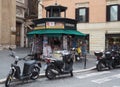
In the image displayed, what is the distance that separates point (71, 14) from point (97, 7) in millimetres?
3536

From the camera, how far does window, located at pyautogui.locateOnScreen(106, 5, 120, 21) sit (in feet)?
107

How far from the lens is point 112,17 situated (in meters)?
33.0

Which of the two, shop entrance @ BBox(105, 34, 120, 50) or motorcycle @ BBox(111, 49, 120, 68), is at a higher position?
shop entrance @ BBox(105, 34, 120, 50)

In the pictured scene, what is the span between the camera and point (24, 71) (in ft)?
41.3

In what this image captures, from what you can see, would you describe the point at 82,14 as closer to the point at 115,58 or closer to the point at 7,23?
the point at 7,23

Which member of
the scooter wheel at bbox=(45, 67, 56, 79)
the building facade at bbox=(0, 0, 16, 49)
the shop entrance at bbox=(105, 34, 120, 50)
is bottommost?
the scooter wheel at bbox=(45, 67, 56, 79)

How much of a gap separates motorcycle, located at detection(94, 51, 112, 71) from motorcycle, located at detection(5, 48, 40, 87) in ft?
16.7

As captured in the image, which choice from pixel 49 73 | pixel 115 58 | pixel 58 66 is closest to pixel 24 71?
pixel 49 73

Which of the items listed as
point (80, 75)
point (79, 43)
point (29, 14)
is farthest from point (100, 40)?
point (80, 75)

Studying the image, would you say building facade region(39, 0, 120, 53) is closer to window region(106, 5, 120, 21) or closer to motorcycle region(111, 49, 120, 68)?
window region(106, 5, 120, 21)

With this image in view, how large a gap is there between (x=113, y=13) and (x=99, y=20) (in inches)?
71.6

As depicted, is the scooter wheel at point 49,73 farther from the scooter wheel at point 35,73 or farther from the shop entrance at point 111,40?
the shop entrance at point 111,40

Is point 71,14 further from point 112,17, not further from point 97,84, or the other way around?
point 97,84

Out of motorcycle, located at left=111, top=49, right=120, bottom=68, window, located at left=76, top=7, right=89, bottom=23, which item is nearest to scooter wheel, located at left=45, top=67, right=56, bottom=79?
motorcycle, located at left=111, top=49, right=120, bottom=68
